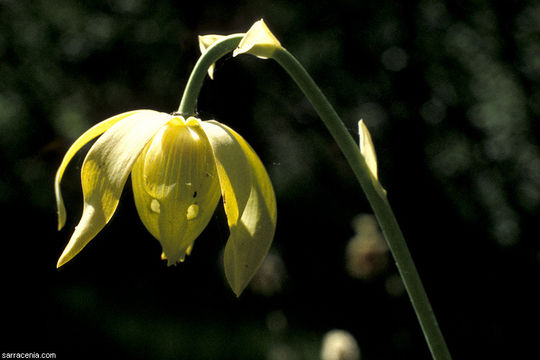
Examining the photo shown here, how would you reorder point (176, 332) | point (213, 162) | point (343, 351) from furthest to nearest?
1. point (176, 332)
2. point (343, 351)
3. point (213, 162)

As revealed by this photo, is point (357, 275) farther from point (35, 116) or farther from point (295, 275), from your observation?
point (35, 116)

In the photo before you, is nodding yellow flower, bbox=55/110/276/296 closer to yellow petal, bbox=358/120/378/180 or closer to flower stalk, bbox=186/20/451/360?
flower stalk, bbox=186/20/451/360

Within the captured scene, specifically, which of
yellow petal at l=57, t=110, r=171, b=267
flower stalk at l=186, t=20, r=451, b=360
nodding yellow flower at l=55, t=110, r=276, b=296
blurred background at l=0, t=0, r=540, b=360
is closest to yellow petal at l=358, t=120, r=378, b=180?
flower stalk at l=186, t=20, r=451, b=360

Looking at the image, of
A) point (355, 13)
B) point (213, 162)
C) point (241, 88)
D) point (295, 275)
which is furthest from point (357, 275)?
point (213, 162)

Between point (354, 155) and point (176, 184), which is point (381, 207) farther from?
point (176, 184)

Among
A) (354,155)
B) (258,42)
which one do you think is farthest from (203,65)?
(354,155)

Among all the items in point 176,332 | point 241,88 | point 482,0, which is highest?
point 482,0

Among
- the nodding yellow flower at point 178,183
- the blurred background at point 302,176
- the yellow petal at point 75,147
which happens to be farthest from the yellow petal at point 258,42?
the blurred background at point 302,176

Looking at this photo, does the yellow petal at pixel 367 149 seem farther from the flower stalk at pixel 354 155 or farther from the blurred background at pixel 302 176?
the blurred background at pixel 302 176
